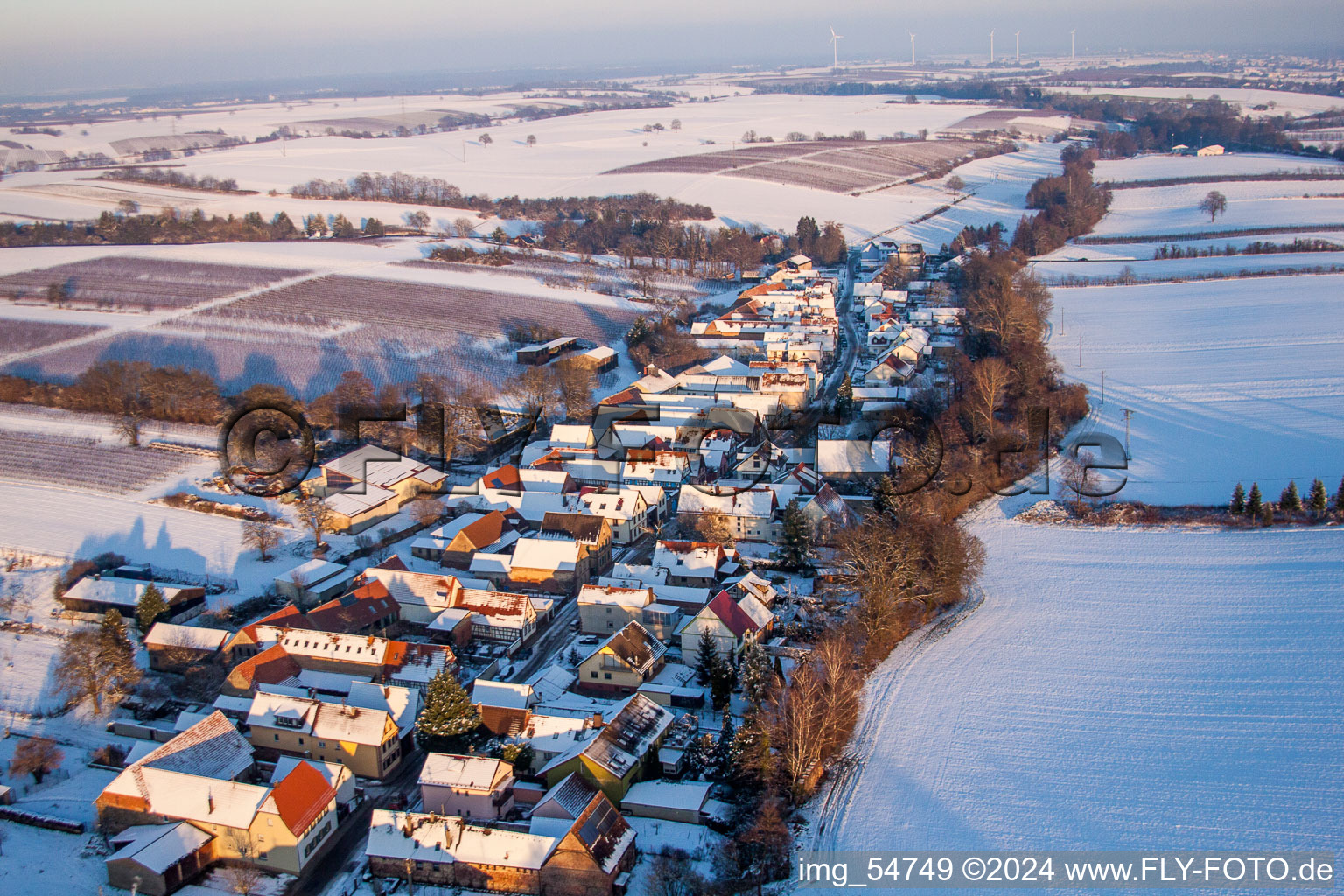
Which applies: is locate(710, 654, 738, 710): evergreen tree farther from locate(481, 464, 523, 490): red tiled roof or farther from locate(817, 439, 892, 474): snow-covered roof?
locate(481, 464, 523, 490): red tiled roof

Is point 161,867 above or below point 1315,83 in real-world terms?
below

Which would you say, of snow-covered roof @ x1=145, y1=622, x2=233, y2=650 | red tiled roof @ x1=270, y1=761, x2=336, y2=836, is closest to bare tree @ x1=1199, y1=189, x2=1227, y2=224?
snow-covered roof @ x1=145, y1=622, x2=233, y2=650

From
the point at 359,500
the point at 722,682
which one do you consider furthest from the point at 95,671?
the point at 722,682

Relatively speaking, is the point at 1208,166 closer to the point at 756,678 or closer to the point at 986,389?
the point at 986,389

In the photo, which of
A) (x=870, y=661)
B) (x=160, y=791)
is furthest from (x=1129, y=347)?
(x=160, y=791)

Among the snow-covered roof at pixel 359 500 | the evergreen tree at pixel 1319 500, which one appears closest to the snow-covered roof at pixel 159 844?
the snow-covered roof at pixel 359 500

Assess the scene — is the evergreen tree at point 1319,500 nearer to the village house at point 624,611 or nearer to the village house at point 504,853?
the village house at point 624,611

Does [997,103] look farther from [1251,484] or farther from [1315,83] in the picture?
[1251,484]
